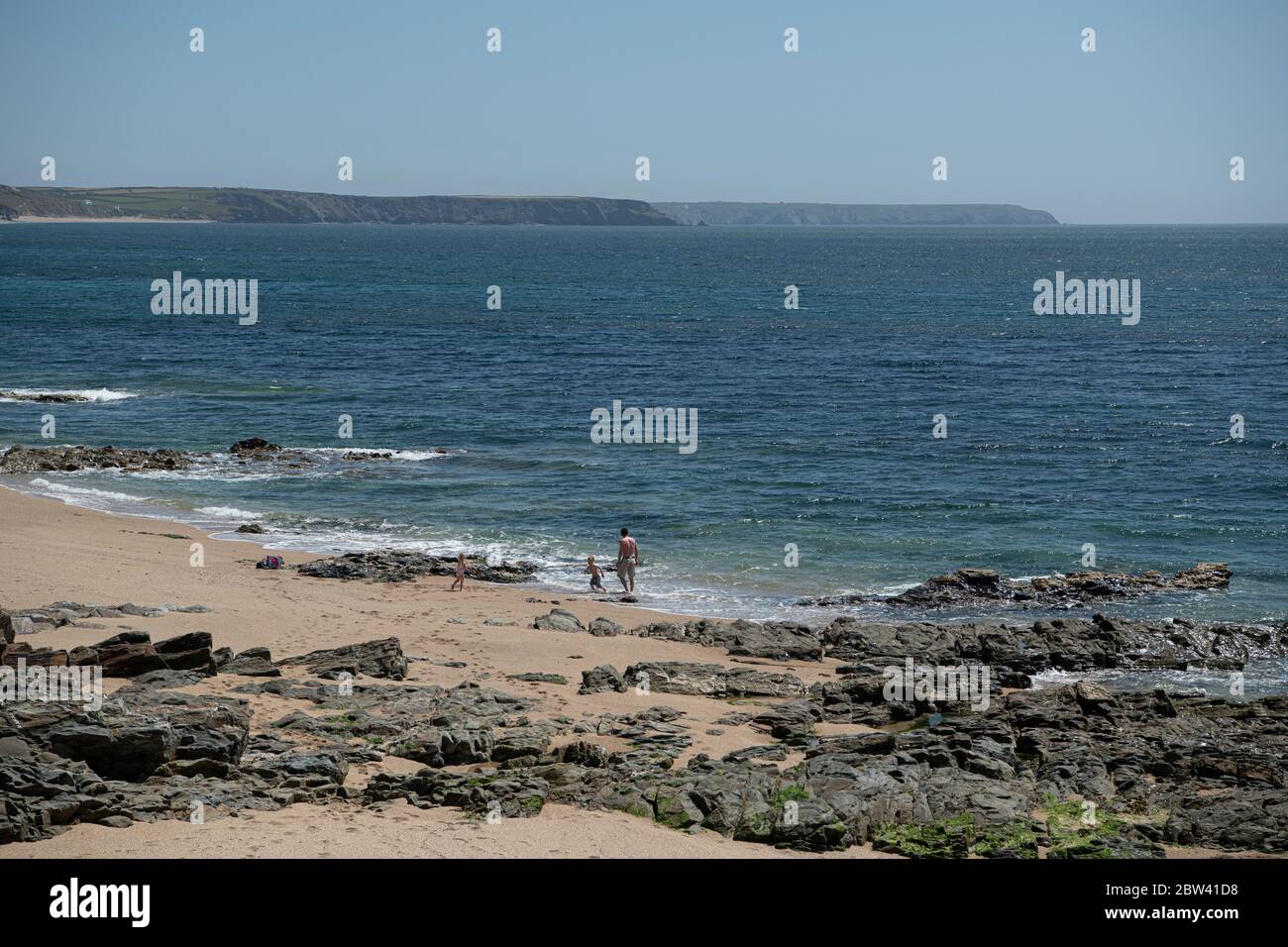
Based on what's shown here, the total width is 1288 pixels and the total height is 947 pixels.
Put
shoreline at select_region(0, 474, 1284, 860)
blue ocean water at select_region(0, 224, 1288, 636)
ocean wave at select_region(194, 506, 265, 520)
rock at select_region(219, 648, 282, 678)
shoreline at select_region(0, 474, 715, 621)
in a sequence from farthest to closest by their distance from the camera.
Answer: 1. ocean wave at select_region(194, 506, 265, 520)
2. blue ocean water at select_region(0, 224, 1288, 636)
3. shoreline at select_region(0, 474, 715, 621)
4. rock at select_region(219, 648, 282, 678)
5. shoreline at select_region(0, 474, 1284, 860)

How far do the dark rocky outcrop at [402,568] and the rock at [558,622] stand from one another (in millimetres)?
4364

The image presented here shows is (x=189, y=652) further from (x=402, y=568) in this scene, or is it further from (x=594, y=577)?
(x=594, y=577)

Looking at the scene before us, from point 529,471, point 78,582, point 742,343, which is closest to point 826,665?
point 78,582

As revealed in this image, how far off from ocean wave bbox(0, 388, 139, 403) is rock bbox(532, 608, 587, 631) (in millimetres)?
35101

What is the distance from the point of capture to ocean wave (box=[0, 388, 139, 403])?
52328 mm

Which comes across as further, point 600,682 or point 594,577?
point 594,577

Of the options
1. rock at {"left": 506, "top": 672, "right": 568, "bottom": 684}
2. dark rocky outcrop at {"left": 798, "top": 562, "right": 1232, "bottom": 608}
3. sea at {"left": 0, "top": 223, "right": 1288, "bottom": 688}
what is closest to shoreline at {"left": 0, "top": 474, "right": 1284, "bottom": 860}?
rock at {"left": 506, "top": 672, "right": 568, "bottom": 684}

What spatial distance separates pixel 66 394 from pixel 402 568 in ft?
102

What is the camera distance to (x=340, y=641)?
22391 mm

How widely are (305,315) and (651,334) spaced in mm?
26346

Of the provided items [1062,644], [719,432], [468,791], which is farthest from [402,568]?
[719,432]

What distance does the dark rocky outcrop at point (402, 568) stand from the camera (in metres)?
28.5

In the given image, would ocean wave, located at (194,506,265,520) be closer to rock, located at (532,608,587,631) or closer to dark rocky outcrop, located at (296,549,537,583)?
dark rocky outcrop, located at (296,549,537,583)

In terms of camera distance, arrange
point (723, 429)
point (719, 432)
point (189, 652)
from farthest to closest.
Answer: point (723, 429), point (719, 432), point (189, 652)
